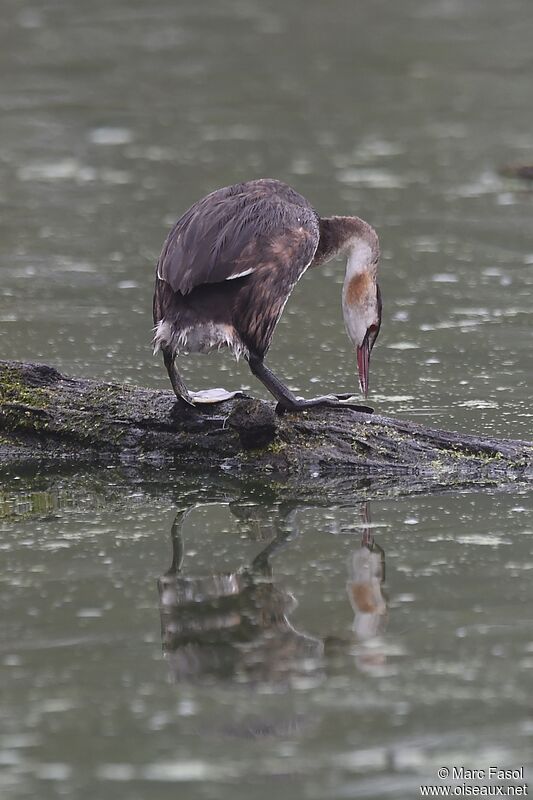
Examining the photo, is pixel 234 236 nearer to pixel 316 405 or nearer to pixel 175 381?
pixel 175 381

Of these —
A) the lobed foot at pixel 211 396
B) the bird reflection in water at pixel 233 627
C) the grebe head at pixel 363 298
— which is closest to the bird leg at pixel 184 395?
the lobed foot at pixel 211 396

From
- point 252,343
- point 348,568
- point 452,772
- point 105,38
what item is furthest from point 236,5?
point 452,772

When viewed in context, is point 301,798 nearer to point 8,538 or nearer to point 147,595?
point 147,595

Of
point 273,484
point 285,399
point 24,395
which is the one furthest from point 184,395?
point 24,395

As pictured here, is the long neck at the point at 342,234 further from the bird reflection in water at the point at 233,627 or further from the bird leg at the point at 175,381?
the bird reflection in water at the point at 233,627

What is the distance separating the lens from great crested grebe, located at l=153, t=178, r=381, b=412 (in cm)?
582

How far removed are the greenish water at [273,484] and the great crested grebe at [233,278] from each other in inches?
20.9

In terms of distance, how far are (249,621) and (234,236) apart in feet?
6.01

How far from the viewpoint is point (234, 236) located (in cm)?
589

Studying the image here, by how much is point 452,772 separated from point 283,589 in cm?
132

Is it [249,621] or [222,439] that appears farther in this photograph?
[222,439]

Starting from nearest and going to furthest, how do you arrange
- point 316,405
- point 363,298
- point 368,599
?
point 368,599, point 316,405, point 363,298

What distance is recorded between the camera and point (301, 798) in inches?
141

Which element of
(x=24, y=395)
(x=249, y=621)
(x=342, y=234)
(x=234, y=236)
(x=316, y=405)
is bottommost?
(x=249, y=621)
